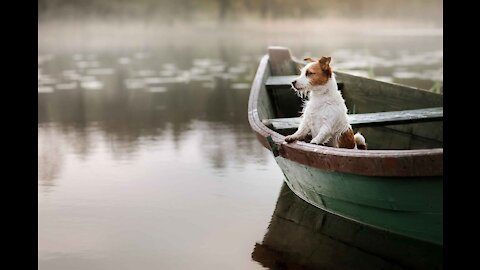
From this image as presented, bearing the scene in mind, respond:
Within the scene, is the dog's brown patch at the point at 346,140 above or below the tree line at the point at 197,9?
below

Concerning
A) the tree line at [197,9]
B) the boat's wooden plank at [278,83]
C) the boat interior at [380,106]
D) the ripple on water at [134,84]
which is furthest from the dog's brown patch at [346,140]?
the tree line at [197,9]

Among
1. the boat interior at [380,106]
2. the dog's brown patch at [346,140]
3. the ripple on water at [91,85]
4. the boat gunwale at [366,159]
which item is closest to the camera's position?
the boat gunwale at [366,159]

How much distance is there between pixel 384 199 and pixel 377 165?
371 millimetres

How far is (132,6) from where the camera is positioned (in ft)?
105

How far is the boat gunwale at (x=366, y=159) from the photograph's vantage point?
3688 mm

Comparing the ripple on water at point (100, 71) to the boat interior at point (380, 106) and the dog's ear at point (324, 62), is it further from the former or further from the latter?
the dog's ear at point (324, 62)

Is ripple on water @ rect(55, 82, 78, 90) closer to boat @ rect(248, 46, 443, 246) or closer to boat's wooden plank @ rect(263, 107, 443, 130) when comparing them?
boat @ rect(248, 46, 443, 246)

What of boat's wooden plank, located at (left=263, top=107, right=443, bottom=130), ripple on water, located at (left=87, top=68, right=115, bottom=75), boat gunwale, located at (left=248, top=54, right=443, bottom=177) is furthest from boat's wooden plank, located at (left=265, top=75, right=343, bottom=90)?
ripple on water, located at (left=87, top=68, right=115, bottom=75)

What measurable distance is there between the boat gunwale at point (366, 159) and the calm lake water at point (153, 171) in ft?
2.74

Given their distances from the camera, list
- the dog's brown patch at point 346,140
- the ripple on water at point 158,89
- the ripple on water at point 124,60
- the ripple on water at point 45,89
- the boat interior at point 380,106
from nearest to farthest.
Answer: the dog's brown patch at point 346,140
the boat interior at point 380,106
the ripple on water at point 158,89
the ripple on water at point 45,89
the ripple on water at point 124,60

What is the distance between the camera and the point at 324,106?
4.63 m

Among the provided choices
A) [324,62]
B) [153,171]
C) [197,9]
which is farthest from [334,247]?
[197,9]

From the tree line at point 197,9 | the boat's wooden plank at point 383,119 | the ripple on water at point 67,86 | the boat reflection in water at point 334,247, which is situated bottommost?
the boat reflection in water at point 334,247
